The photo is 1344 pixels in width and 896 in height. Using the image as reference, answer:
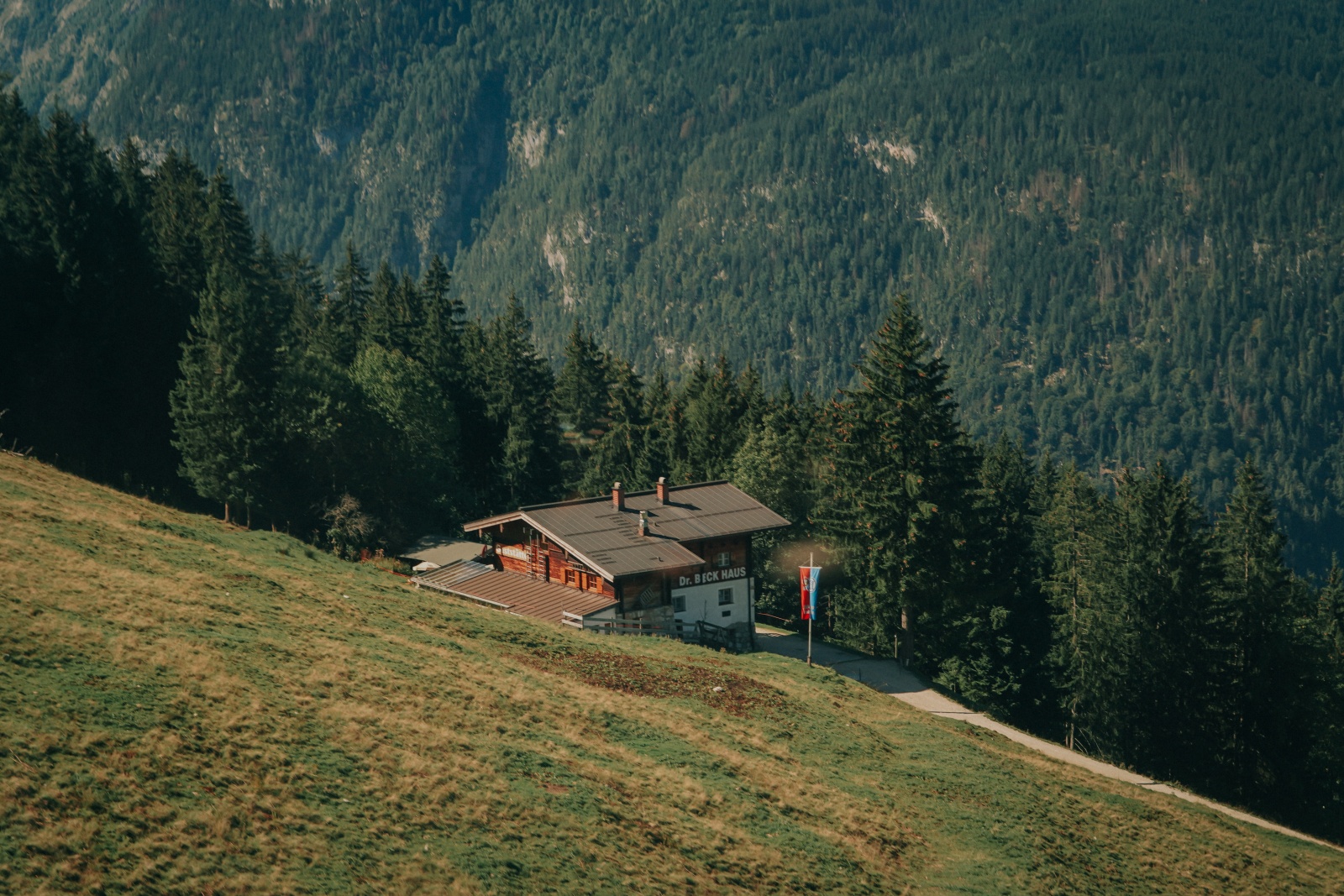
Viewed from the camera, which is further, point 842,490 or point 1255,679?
point 842,490

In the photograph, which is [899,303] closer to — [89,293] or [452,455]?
[452,455]

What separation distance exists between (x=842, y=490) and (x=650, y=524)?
36.6ft

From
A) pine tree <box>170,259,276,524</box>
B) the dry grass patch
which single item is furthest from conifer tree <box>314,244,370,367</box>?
the dry grass patch

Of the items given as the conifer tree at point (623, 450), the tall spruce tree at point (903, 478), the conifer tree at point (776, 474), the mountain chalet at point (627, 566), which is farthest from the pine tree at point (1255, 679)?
the conifer tree at point (623, 450)

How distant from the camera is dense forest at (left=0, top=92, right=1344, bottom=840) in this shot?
57719 mm

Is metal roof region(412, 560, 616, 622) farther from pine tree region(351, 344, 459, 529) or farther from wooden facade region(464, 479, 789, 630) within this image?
pine tree region(351, 344, 459, 529)

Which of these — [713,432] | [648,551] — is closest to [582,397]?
[713,432]

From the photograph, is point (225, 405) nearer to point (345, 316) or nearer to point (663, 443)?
point (663, 443)

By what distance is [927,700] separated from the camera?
2228 inches

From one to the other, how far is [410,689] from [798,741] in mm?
12263

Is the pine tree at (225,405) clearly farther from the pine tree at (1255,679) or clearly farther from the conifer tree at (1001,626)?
the pine tree at (1255,679)

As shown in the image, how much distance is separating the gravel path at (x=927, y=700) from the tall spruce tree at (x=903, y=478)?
3667 mm

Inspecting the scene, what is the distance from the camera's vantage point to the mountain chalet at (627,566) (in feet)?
183

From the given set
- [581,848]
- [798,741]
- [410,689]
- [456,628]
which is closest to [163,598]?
[410,689]
